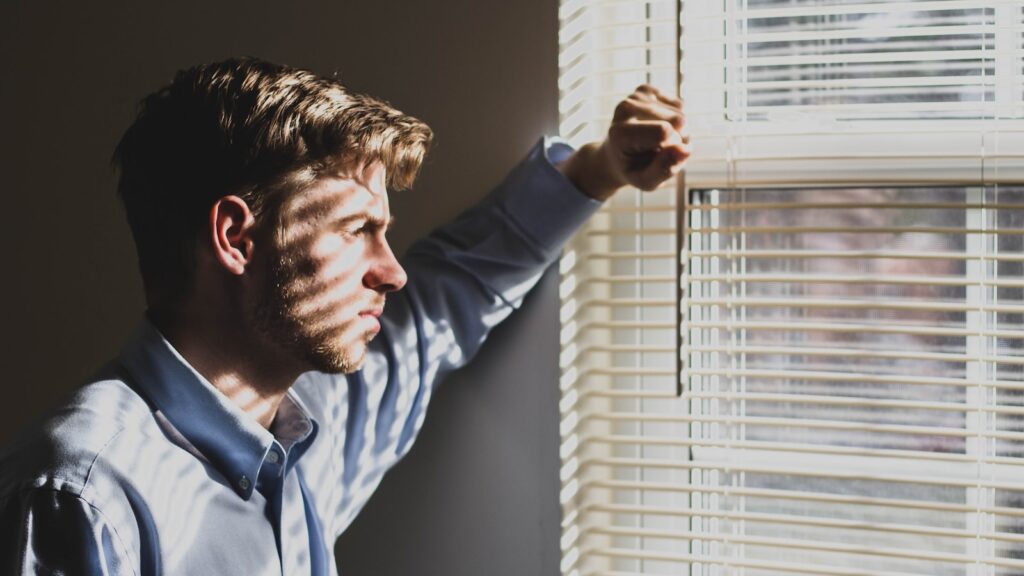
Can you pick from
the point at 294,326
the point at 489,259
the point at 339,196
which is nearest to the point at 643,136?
the point at 489,259

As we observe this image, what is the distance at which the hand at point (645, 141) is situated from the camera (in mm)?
1262

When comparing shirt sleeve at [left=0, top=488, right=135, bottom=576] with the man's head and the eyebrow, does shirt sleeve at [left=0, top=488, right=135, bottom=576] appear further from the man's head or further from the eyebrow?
the eyebrow

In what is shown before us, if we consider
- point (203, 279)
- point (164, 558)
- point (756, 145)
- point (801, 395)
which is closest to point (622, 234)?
point (756, 145)

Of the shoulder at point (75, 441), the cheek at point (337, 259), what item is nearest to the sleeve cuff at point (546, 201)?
the cheek at point (337, 259)

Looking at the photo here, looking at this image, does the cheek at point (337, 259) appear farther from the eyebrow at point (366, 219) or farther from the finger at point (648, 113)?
the finger at point (648, 113)

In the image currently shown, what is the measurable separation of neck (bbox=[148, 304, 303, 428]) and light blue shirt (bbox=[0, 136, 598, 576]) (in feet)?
0.16

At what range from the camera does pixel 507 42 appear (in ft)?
4.72

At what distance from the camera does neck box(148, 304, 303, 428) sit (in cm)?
125

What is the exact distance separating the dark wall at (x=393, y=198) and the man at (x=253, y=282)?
14 cm

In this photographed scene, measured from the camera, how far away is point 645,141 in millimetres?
1262

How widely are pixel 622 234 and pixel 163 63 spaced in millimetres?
778

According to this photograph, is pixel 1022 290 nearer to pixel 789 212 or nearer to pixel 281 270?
pixel 789 212

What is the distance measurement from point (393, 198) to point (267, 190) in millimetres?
315

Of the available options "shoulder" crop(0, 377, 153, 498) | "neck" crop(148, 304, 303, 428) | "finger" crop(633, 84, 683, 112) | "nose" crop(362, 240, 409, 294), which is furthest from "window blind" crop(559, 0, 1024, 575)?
"shoulder" crop(0, 377, 153, 498)
